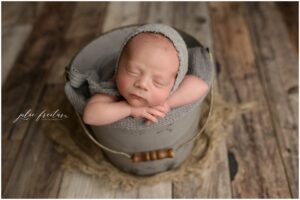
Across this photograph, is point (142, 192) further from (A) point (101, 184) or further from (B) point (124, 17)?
(B) point (124, 17)

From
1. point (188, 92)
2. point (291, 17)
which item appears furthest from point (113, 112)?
point (291, 17)

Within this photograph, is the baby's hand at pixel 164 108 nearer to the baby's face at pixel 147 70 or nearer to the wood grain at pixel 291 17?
the baby's face at pixel 147 70

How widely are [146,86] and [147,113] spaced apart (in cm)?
7

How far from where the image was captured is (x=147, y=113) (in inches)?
32.1

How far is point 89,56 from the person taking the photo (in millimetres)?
1032

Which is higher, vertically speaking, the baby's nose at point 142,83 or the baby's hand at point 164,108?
the baby's nose at point 142,83

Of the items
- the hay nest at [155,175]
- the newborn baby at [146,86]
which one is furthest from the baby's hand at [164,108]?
the hay nest at [155,175]

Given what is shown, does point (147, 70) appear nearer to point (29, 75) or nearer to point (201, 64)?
point (201, 64)

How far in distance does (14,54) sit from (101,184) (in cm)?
79

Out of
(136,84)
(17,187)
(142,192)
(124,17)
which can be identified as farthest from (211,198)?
(124,17)

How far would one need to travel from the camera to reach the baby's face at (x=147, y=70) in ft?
2.48

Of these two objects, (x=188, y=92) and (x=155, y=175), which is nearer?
(x=188, y=92)

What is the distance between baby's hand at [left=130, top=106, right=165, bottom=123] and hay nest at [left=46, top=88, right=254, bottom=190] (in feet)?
1.13

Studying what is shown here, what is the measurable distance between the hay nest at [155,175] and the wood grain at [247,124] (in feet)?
0.15
